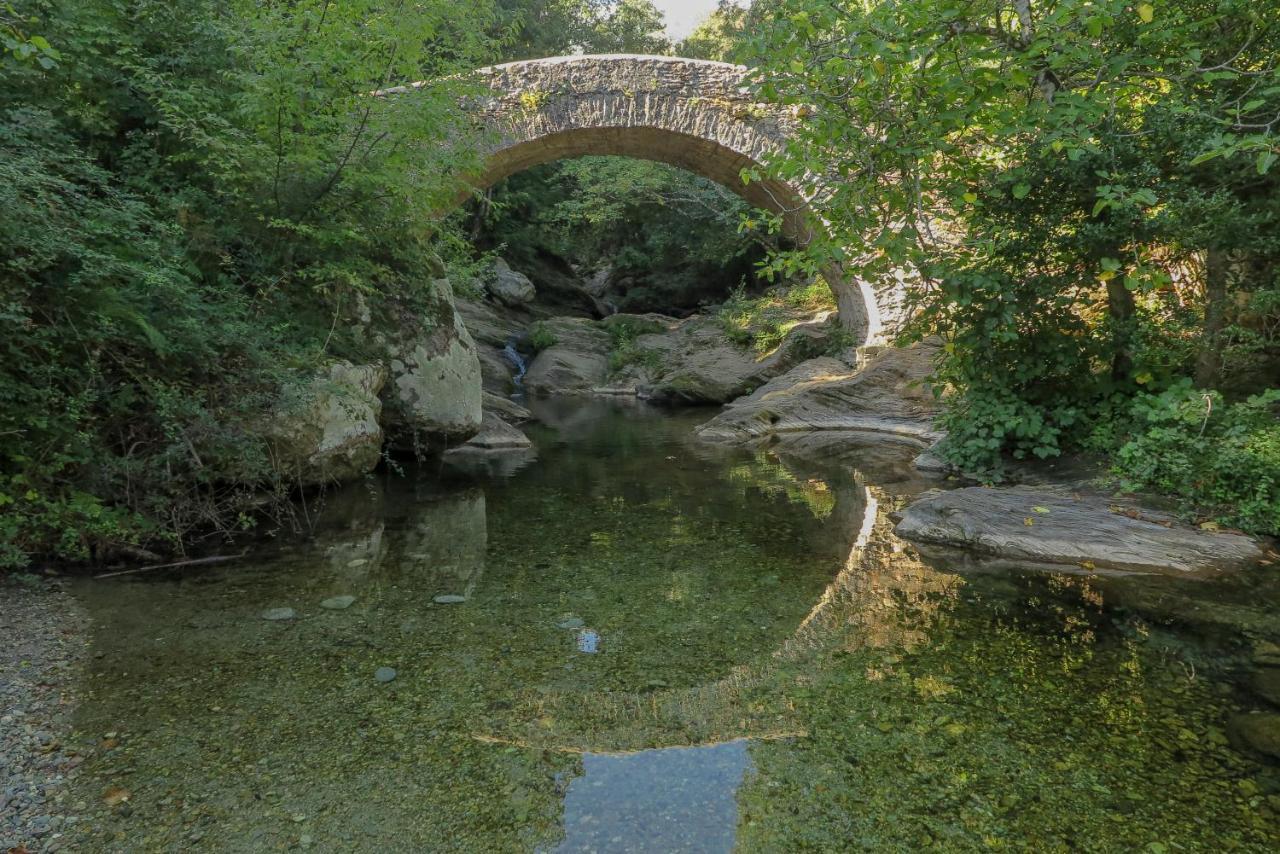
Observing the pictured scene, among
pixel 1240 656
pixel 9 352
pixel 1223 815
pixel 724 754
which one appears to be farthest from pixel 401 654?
pixel 1240 656

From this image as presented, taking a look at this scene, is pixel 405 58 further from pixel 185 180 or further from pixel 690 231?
pixel 690 231

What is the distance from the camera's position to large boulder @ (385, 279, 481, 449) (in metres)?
6.32

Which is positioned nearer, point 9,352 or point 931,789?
point 931,789

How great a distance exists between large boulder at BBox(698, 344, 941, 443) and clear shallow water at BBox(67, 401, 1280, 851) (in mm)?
4643

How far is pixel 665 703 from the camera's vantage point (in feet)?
8.97

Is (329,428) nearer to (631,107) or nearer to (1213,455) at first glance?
(1213,455)

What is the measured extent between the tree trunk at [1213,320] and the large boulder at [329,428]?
19.4 ft

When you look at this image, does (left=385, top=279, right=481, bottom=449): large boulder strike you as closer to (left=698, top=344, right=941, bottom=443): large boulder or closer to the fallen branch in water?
the fallen branch in water

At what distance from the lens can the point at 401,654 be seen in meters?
3.08

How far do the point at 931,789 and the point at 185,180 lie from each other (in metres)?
5.45

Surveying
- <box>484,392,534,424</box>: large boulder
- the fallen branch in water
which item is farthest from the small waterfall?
the fallen branch in water

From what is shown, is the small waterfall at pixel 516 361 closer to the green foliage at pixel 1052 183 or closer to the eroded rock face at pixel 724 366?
the eroded rock face at pixel 724 366

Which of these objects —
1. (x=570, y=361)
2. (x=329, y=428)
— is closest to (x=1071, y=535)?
(x=329, y=428)

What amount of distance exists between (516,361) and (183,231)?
11397 millimetres
